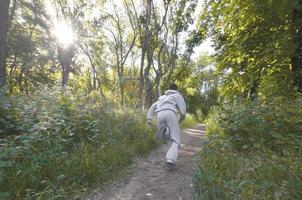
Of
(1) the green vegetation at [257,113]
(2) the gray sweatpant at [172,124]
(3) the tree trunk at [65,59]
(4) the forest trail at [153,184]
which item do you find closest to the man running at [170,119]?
(2) the gray sweatpant at [172,124]

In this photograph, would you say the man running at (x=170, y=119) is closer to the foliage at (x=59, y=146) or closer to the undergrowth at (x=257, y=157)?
the undergrowth at (x=257, y=157)

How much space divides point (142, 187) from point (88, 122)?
2.26 metres

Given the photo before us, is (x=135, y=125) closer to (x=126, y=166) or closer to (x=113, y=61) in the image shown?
(x=126, y=166)

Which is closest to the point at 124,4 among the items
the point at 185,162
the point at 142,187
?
the point at 185,162

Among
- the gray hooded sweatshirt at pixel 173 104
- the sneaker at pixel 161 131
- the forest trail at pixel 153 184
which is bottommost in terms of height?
the forest trail at pixel 153 184

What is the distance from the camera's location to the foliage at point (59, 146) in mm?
3070

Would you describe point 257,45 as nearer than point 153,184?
No

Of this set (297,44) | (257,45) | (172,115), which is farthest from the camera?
(257,45)

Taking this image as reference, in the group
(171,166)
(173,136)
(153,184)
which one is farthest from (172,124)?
(153,184)

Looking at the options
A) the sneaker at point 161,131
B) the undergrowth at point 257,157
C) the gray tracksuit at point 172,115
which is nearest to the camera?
the undergrowth at point 257,157

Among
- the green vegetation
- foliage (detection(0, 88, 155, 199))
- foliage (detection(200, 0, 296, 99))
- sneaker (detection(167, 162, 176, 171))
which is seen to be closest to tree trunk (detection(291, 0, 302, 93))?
the green vegetation

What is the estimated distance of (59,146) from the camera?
3.89m

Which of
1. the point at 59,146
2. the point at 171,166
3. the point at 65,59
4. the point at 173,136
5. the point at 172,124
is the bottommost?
the point at 171,166

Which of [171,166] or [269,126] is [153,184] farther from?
[269,126]
